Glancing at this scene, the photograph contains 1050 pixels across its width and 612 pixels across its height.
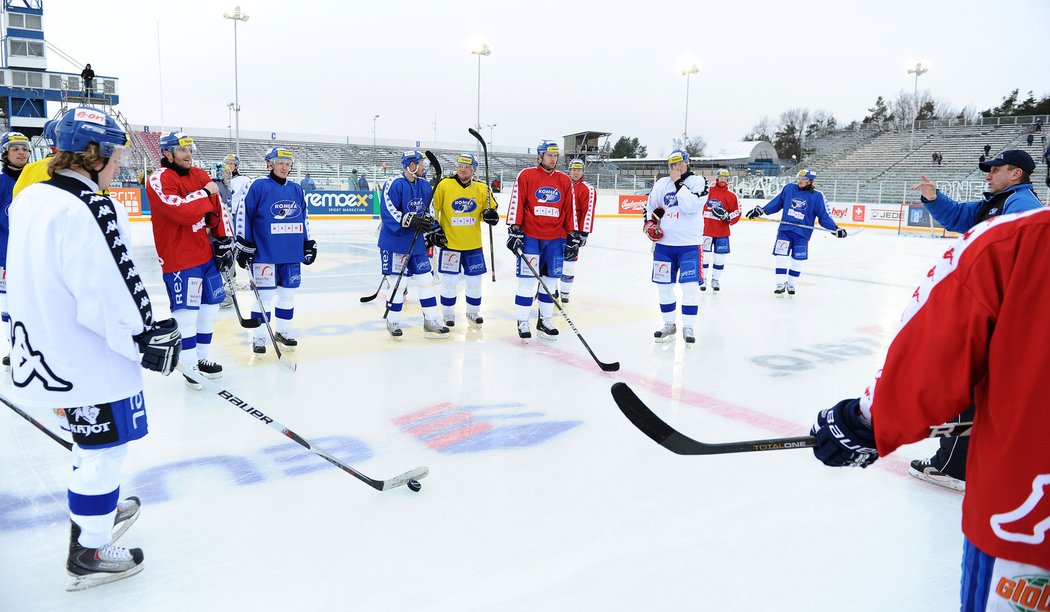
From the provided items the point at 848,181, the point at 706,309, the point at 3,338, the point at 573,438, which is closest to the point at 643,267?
the point at 706,309

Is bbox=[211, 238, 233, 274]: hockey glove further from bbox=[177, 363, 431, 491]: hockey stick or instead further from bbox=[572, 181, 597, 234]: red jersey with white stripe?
bbox=[572, 181, 597, 234]: red jersey with white stripe

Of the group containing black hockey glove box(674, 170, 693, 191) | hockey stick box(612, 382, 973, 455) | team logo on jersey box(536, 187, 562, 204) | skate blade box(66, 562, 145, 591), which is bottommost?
skate blade box(66, 562, 145, 591)

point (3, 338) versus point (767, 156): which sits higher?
point (767, 156)

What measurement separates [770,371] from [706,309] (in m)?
2.48

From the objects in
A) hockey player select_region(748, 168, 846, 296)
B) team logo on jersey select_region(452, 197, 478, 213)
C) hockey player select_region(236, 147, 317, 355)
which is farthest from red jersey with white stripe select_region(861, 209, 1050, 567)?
hockey player select_region(748, 168, 846, 296)

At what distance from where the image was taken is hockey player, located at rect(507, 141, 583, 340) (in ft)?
18.5

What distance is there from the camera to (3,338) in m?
5.24

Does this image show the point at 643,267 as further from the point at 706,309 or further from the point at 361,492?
the point at 361,492

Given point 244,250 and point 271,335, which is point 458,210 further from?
point 271,335

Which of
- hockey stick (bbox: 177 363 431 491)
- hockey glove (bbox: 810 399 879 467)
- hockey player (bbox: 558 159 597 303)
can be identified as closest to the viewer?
hockey glove (bbox: 810 399 879 467)

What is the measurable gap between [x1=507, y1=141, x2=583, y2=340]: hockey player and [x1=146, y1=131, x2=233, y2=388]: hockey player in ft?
7.46

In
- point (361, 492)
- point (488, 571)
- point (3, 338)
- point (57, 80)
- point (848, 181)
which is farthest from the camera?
point (57, 80)

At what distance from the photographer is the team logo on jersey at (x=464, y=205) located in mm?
5953

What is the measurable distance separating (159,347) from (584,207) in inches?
201
